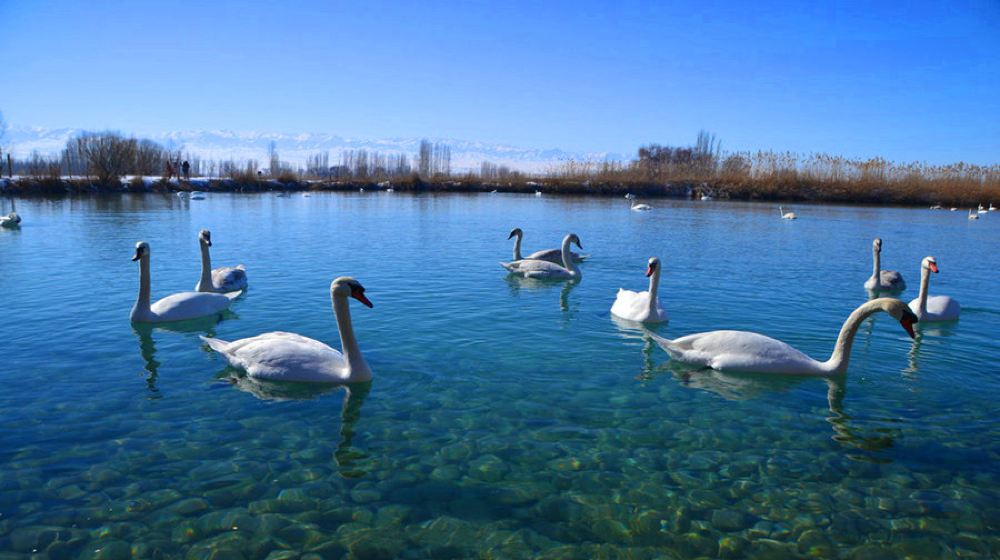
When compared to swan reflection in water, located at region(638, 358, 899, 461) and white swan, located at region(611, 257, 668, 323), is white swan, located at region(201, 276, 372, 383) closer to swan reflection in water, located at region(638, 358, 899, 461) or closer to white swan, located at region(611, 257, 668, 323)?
swan reflection in water, located at region(638, 358, 899, 461)

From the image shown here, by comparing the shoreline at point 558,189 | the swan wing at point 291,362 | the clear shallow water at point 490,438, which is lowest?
the clear shallow water at point 490,438

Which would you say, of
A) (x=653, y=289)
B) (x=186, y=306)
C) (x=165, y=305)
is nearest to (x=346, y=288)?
(x=186, y=306)

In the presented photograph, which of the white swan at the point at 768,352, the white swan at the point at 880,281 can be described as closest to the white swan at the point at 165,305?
the white swan at the point at 768,352

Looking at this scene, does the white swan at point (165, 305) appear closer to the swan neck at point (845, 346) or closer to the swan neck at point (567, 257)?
the swan neck at point (567, 257)

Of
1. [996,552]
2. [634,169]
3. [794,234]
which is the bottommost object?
[996,552]

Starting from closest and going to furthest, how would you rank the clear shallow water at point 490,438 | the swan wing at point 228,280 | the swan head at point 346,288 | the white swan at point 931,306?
the clear shallow water at point 490,438
the swan head at point 346,288
the white swan at point 931,306
the swan wing at point 228,280

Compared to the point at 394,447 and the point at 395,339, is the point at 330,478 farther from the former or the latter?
the point at 395,339

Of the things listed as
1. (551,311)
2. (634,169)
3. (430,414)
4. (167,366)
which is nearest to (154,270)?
(167,366)

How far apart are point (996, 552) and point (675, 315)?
618cm

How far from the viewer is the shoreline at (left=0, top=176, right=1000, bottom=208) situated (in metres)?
40.4

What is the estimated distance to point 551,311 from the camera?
10.3 metres

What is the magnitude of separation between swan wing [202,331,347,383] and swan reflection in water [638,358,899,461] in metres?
3.27

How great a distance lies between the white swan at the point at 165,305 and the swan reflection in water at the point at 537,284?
17.2ft

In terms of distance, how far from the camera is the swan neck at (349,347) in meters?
6.18
